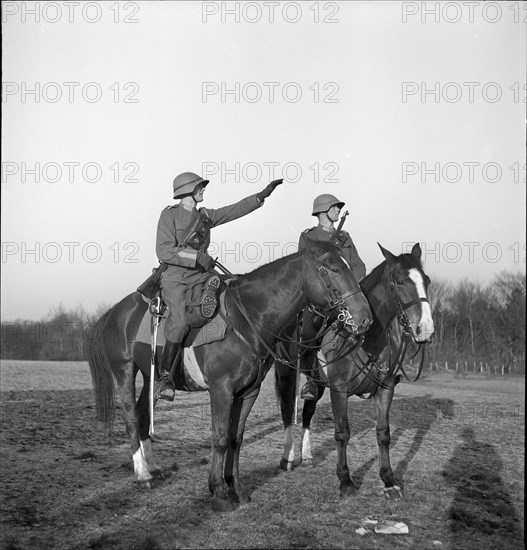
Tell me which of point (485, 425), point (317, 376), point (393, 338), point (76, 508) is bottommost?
point (485, 425)

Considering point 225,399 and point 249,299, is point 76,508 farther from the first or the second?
point 249,299

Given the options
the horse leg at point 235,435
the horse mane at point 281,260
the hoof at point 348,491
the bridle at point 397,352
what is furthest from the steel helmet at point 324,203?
the hoof at point 348,491

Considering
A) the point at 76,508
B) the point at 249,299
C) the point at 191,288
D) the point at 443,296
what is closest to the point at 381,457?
the point at 249,299

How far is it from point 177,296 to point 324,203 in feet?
9.36

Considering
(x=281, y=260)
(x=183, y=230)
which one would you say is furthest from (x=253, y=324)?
(x=183, y=230)

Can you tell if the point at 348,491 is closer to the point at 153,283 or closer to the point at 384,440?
the point at 384,440

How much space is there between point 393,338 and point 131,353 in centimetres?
357

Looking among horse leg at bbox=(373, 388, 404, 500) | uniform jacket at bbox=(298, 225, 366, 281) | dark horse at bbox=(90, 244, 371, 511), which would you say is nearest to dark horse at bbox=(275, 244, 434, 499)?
horse leg at bbox=(373, 388, 404, 500)

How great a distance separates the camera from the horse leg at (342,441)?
725cm

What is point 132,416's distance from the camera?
7.93 metres

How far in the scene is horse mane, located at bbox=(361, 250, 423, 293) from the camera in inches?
287

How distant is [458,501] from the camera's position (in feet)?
23.5

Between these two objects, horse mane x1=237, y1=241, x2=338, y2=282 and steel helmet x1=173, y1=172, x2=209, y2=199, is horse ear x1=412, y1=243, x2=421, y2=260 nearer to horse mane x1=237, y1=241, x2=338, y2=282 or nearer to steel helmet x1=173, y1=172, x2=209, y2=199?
horse mane x1=237, y1=241, x2=338, y2=282

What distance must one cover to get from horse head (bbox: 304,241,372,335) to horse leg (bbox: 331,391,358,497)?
1.49 metres
